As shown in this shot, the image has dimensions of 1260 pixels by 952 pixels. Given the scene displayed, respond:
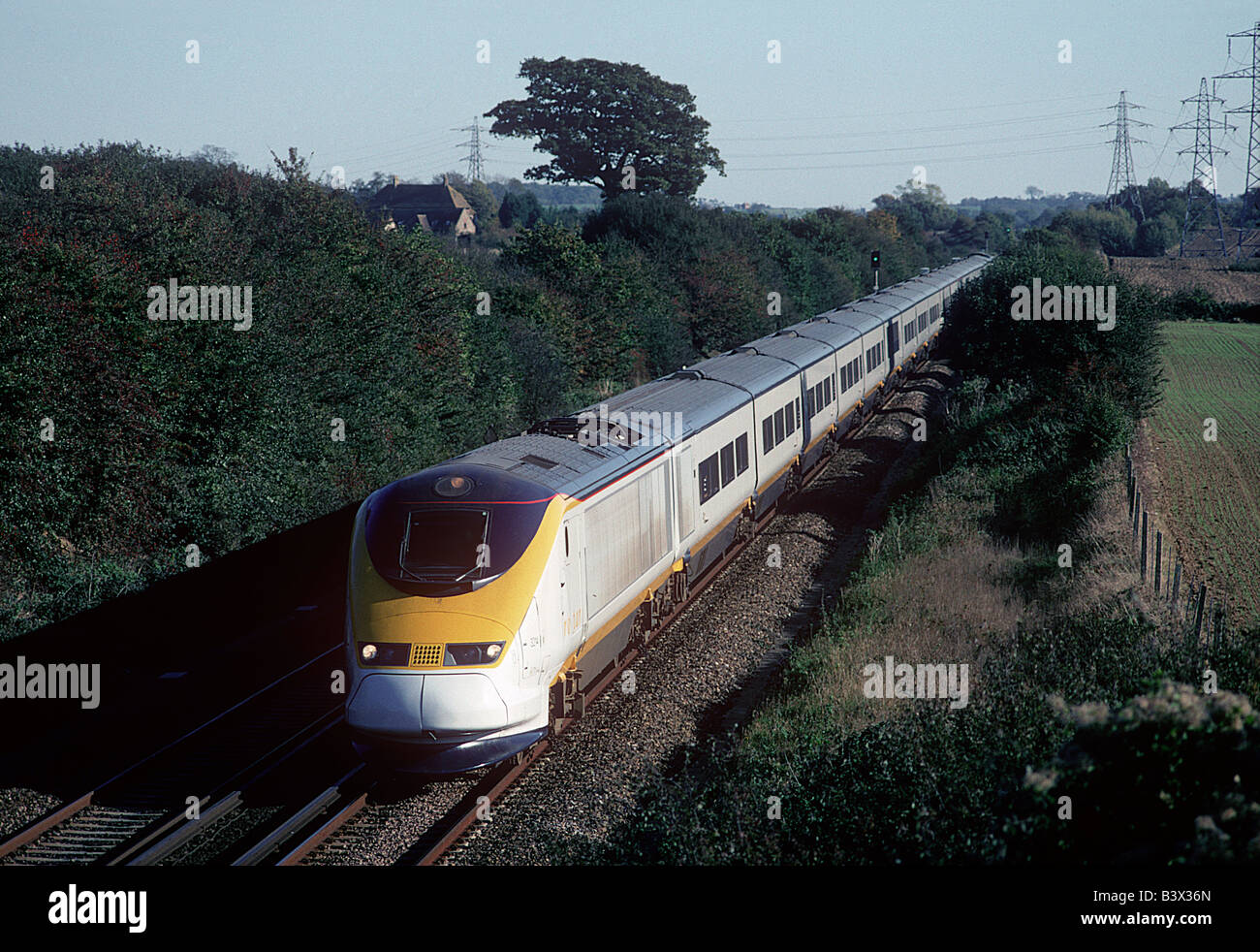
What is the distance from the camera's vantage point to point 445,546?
10.5 meters

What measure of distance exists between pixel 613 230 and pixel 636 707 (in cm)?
4365

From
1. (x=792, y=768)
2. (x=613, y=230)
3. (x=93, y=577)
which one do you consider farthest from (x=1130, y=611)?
(x=613, y=230)

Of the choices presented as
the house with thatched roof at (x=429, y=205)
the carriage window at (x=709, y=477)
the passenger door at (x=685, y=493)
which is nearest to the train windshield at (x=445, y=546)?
the passenger door at (x=685, y=493)

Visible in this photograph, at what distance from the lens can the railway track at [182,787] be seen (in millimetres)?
9961

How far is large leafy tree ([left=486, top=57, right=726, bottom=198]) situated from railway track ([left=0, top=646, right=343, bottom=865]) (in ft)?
190

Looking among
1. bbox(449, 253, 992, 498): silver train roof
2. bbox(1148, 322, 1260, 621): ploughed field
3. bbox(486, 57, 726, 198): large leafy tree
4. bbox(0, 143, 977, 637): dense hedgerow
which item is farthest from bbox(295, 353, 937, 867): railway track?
bbox(486, 57, 726, 198): large leafy tree

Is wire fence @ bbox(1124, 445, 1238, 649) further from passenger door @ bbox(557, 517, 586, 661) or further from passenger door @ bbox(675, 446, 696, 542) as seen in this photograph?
passenger door @ bbox(557, 517, 586, 661)

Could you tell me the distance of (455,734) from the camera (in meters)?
9.87

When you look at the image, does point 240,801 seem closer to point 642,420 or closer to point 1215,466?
point 642,420

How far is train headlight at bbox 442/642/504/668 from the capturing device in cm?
995

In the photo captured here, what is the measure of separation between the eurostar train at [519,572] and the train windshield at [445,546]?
1 centimetres

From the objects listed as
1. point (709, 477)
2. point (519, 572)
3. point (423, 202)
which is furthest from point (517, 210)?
point (519, 572)

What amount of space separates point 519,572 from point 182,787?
182 inches
